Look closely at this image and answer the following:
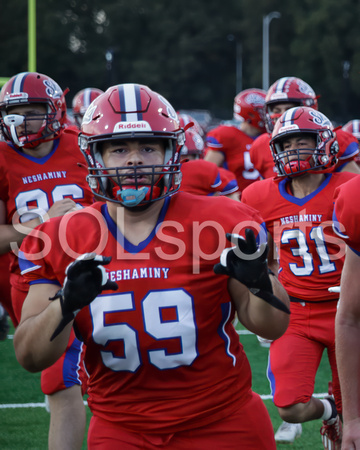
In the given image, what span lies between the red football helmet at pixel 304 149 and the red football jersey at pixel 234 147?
345 cm

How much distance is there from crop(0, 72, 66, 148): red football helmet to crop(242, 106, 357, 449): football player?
1.18 m

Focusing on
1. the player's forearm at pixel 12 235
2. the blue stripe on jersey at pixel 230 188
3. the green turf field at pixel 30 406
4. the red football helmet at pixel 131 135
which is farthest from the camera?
the blue stripe on jersey at pixel 230 188

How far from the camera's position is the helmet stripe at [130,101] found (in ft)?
8.80

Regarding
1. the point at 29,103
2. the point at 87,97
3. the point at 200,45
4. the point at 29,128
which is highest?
the point at 200,45

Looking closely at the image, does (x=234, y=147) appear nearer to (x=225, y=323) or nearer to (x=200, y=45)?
(x=225, y=323)

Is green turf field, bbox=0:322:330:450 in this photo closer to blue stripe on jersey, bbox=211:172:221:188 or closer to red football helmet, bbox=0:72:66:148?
blue stripe on jersey, bbox=211:172:221:188

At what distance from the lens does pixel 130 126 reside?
2.66 m

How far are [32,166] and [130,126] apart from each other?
5.89 feet

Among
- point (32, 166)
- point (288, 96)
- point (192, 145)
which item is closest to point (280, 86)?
point (288, 96)

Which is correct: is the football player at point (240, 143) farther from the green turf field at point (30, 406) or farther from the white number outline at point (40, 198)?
the white number outline at point (40, 198)

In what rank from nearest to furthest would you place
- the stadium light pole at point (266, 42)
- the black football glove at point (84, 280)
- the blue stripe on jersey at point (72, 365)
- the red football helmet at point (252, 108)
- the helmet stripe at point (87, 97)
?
the black football glove at point (84, 280), the blue stripe on jersey at point (72, 365), the red football helmet at point (252, 108), the helmet stripe at point (87, 97), the stadium light pole at point (266, 42)

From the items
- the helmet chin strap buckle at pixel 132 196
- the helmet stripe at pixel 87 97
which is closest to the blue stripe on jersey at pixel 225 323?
the helmet chin strap buckle at pixel 132 196

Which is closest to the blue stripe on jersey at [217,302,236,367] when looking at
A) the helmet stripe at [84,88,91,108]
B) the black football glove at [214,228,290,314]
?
the black football glove at [214,228,290,314]

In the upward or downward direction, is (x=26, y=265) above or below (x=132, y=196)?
below
